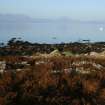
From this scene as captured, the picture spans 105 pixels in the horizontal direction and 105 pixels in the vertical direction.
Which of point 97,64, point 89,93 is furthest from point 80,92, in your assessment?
point 97,64

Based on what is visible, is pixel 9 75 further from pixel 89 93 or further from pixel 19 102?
pixel 89 93

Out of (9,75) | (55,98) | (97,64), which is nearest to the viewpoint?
(55,98)

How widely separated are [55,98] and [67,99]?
1.39ft

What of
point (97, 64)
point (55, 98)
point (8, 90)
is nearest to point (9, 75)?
point (8, 90)

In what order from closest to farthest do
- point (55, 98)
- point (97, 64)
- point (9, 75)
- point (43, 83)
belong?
point (55, 98)
point (43, 83)
point (9, 75)
point (97, 64)

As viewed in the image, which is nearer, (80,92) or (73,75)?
(80,92)

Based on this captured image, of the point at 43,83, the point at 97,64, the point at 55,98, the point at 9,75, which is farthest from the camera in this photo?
the point at 97,64

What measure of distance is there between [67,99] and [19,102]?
1651 mm

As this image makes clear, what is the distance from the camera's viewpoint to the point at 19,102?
13969 millimetres

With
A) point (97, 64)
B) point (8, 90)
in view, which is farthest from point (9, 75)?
Answer: point (97, 64)

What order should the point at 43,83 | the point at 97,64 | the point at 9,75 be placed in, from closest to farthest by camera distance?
1. the point at 43,83
2. the point at 9,75
3. the point at 97,64

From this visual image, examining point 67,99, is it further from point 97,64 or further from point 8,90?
point 97,64

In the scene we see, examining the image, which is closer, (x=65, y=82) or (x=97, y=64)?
(x=65, y=82)

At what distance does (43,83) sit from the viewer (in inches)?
586
